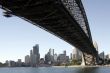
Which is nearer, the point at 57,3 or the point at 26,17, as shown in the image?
the point at 57,3

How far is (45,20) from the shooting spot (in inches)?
1555

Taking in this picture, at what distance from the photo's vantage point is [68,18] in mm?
36625

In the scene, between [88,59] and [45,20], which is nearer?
[45,20]

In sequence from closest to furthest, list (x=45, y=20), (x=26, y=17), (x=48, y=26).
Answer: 1. (x=26, y=17)
2. (x=45, y=20)
3. (x=48, y=26)

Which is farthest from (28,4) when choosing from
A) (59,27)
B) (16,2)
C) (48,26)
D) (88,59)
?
(88,59)

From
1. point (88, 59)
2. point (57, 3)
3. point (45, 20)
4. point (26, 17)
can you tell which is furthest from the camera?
point (88, 59)

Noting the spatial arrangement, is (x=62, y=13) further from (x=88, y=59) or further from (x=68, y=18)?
(x=88, y=59)

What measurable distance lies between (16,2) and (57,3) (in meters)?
4.62

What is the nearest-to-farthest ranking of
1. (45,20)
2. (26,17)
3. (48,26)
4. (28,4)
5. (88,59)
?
(28,4) < (26,17) < (45,20) < (48,26) < (88,59)

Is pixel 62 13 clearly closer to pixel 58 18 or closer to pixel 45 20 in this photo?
pixel 58 18

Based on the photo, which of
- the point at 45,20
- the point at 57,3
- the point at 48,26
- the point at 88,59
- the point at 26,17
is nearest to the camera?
the point at 57,3

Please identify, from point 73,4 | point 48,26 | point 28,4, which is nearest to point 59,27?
point 48,26

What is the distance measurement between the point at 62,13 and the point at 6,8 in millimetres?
6662

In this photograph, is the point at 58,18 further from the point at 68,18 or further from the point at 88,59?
the point at 88,59
